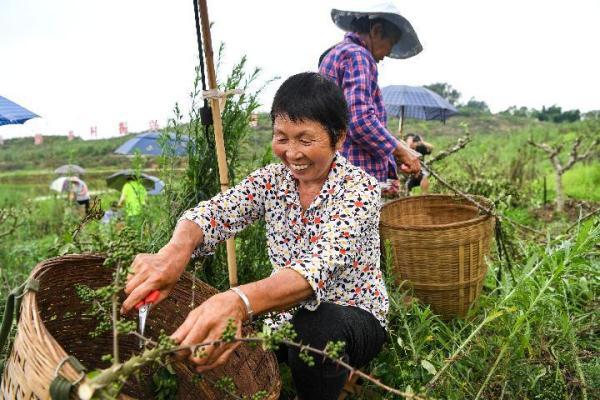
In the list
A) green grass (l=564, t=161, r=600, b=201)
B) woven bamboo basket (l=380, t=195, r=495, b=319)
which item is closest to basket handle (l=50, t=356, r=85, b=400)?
woven bamboo basket (l=380, t=195, r=495, b=319)

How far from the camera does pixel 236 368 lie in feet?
5.61

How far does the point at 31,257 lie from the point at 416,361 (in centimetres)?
293

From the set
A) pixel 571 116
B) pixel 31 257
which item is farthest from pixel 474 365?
pixel 571 116

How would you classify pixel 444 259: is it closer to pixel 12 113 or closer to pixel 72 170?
pixel 12 113

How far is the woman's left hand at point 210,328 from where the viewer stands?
1097 mm

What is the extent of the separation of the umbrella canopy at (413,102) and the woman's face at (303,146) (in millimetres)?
3777

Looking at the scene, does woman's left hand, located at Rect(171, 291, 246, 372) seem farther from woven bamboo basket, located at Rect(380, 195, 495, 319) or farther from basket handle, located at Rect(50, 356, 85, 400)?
woven bamboo basket, located at Rect(380, 195, 495, 319)

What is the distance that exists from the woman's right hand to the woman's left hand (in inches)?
10.4

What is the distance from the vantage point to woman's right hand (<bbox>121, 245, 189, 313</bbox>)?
4.41ft

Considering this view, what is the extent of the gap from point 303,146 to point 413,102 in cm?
406

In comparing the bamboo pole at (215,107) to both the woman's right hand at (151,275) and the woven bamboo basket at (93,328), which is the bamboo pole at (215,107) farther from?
the woman's right hand at (151,275)

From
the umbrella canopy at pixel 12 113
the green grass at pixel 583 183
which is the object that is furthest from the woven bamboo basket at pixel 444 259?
the green grass at pixel 583 183

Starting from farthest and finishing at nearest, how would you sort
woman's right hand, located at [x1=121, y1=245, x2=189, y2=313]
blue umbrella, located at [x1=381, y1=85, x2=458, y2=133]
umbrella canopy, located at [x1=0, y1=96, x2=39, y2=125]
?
blue umbrella, located at [x1=381, y1=85, x2=458, y2=133] < umbrella canopy, located at [x1=0, y1=96, x2=39, y2=125] < woman's right hand, located at [x1=121, y1=245, x2=189, y2=313]

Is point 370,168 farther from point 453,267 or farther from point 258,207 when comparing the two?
point 258,207
